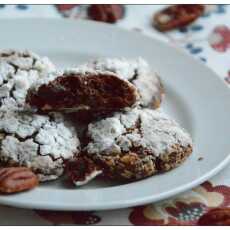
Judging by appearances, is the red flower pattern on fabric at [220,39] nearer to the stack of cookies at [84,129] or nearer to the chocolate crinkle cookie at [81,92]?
the stack of cookies at [84,129]

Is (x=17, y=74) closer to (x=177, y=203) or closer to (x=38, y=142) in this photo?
(x=38, y=142)

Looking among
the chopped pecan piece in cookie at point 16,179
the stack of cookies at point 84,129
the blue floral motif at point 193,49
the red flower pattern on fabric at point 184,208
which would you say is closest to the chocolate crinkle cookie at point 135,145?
the stack of cookies at point 84,129

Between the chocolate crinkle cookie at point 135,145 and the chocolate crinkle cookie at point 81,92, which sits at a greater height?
the chocolate crinkle cookie at point 81,92

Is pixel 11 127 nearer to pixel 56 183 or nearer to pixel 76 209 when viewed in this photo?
pixel 56 183

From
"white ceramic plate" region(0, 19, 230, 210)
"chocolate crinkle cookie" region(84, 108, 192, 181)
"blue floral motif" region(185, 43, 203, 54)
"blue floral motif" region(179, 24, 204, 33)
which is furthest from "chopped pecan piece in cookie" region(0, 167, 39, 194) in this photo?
"blue floral motif" region(179, 24, 204, 33)

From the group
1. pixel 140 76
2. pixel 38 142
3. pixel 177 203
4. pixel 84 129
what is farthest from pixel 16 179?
pixel 140 76

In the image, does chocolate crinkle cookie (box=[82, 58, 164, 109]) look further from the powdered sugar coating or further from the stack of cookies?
the powdered sugar coating

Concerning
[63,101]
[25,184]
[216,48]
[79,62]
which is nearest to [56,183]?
[25,184]
